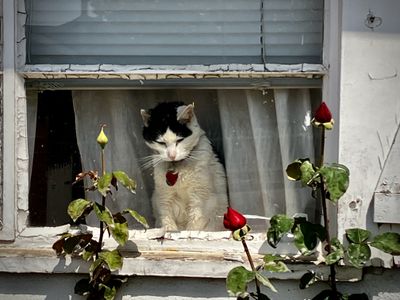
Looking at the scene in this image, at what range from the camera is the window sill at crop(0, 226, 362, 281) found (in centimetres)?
338

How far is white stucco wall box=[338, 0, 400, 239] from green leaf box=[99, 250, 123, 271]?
3.11ft

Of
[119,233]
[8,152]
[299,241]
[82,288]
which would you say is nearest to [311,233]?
[299,241]

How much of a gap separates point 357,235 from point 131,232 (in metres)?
0.96

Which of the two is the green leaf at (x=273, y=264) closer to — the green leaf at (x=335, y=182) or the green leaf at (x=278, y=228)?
the green leaf at (x=278, y=228)

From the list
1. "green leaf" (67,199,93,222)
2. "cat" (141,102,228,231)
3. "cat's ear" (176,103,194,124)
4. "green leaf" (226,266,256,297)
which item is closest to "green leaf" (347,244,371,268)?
"green leaf" (226,266,256,297)

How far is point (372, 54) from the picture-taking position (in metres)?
3.29

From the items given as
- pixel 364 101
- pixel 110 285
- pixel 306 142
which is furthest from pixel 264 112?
pixel 110 285

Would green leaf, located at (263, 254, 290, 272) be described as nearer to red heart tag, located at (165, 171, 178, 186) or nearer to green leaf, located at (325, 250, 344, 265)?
green leaf, located at (325, 250, 344, 265)

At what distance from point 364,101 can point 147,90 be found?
37.2 inches

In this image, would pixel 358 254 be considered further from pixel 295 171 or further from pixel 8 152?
pixel 8 152

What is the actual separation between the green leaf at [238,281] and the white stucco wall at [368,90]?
570 mm

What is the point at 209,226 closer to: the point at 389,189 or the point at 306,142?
the point at 306,142

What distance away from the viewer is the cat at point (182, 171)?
3637 mm

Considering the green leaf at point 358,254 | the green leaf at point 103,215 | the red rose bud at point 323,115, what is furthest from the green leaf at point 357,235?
the green leaf at point 103,215
